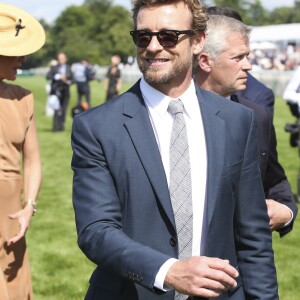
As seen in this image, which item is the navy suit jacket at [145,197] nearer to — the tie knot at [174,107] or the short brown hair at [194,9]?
the tie knot at [174,107]

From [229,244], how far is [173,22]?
0.93 m

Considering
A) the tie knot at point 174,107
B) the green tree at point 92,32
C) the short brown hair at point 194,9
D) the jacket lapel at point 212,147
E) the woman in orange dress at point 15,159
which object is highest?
the short brown hair at point 194,9

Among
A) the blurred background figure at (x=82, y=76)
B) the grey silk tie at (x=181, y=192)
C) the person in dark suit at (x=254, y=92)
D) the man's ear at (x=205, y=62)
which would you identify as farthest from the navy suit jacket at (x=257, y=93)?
the blurred background figure at (x=82, y=76)

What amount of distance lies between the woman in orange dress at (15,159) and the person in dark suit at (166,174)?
172 cm

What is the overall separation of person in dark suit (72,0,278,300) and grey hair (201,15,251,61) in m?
1.17

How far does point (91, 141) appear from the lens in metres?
3.12

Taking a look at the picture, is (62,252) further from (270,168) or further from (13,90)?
(270,168)

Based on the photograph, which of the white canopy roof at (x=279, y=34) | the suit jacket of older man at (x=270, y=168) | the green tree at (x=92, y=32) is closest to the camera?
the suit jacket of older man at (x=270, y=168)

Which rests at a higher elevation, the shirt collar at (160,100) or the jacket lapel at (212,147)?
the shirt collar at (160,100)

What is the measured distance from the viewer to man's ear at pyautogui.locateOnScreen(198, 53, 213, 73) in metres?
→ 4.61

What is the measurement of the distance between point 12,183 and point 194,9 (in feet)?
6.71

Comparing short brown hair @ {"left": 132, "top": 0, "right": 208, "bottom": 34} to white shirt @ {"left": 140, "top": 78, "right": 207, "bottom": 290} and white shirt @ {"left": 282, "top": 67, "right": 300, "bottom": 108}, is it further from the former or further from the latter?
white shirt @ {"left": 282, "top": 67, "right": 300, "bottom": 108}

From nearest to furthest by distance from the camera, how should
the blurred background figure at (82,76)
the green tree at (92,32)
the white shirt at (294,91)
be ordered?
the white shirt at (294,91) → the blurred background figure at (82,76) → the green tree at (92,32)

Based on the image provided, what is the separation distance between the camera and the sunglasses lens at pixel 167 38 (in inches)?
125
